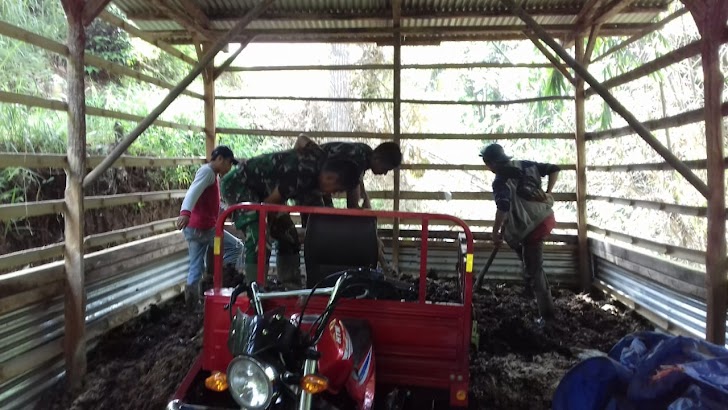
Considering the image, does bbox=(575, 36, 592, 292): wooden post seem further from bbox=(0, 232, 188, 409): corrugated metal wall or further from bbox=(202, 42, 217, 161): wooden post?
bbox=(0, 232, 188, 409): corrugated metal wall

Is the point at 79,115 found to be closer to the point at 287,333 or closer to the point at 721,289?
the point at 287,333

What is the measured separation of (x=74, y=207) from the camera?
3945 millimetres

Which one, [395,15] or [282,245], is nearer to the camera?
[282,245]

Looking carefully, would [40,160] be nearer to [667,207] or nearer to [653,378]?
[653,378]

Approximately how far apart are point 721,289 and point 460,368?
7.21ft

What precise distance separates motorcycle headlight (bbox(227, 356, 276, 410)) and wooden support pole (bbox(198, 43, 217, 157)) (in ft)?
18.4

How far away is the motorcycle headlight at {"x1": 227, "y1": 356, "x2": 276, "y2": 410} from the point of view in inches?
62.8

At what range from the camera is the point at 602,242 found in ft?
20.6

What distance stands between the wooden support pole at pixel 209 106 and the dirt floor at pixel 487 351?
223 cm

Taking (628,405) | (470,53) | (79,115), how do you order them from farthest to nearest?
(470,53) → (79,115) → (628,405)

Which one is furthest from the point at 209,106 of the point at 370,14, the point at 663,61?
the point at 663,61

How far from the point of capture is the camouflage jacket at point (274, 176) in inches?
169

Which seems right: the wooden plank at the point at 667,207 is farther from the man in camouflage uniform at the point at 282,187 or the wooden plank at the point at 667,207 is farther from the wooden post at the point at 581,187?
the man in camouflage uniform at the point at 282,187

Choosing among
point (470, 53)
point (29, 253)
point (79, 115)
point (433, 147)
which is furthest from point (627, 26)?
point (470, 53)
